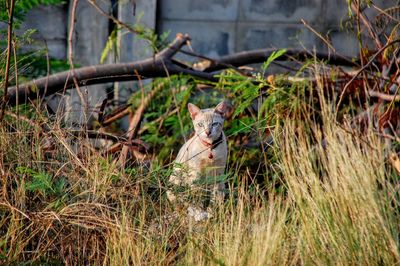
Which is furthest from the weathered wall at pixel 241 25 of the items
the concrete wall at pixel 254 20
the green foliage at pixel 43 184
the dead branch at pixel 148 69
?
the green foliage at pixel 43 184

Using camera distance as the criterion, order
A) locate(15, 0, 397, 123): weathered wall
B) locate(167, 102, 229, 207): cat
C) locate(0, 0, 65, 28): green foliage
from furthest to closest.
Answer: locate(15, 0, 397, 123): weathered wall, locate(0, 0, 65, 28): green foliage, locate(167, 102, 229, 207): cat

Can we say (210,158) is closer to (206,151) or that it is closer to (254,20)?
(206,151)

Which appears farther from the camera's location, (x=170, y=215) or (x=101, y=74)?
(x=101, y=74)

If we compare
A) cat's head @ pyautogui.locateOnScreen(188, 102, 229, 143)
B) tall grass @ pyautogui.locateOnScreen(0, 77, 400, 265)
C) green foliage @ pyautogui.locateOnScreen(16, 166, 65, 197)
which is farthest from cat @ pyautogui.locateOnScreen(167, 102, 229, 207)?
green foliage @ pyautogui.locateOnScreen(16, 166, 65, 197)

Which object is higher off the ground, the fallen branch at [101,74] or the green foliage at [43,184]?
the fallen branch at [101,74]

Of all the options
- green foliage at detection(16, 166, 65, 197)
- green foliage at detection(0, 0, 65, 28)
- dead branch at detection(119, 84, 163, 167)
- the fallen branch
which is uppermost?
green foliage at detection(0, 0, 65, 28)

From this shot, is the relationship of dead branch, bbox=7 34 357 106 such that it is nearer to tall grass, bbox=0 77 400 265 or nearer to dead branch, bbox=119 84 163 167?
dead branch, bbox=119 84 163 167

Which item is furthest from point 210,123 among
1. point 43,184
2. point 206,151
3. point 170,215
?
point 43,184

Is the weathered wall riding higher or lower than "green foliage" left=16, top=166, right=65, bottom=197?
higher

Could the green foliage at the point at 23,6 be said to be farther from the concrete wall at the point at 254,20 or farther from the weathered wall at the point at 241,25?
the concrete wall at the point at 254,20

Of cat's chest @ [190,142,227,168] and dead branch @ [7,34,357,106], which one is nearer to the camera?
cat's chest @ [190,142,227,168]

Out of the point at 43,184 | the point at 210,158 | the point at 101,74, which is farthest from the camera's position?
the point at 101,74

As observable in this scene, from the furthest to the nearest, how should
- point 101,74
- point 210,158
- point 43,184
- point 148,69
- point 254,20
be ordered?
point 254,20
point 148,69
point 101,74
point 210,158
point 43,184

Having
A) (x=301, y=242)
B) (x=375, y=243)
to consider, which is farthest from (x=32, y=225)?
(x=375, y=243)
